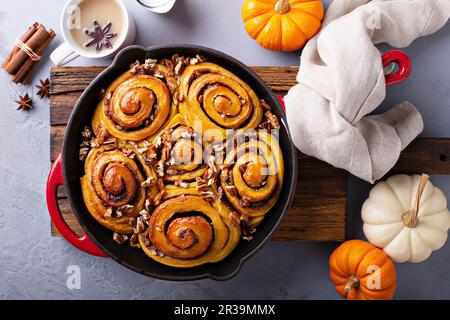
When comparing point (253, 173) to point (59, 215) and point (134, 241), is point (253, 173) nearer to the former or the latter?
point (134, 241)

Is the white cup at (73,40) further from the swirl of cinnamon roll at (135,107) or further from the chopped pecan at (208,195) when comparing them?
the chopped pecan at (208,195)

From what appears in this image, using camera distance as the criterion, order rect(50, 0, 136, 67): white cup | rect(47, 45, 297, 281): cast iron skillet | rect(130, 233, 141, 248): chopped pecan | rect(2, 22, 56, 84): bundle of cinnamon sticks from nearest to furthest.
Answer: rect(47, 45, 297, 281): cast iron skillet, rect(130, 233, 141, 248): chopped pecan, rect(50, 0, 136, 67): white cup, rect(2, 22, 56, 84): bundle of cinnamon sticks

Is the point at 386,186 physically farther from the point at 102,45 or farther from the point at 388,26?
the point at 102,45

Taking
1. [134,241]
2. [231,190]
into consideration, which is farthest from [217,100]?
[134,241]

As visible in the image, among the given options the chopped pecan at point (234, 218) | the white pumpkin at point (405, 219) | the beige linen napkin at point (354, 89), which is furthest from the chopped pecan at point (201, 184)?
the white pumpkin at point (405, 219)

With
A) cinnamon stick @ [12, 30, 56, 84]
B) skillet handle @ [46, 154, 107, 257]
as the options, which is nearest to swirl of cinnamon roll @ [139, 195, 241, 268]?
skillet handle @ [46, 154, 107, 257]

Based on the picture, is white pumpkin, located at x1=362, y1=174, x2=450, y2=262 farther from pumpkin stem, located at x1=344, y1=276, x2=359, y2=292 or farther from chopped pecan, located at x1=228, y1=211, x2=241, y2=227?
chopped pecan, located at x1=228, y1=211, x2=241, y2=227

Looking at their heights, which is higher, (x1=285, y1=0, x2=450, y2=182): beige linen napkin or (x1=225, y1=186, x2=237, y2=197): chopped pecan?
(x1=285, y1=0, x2=450, y2=182): beige linen napkin
